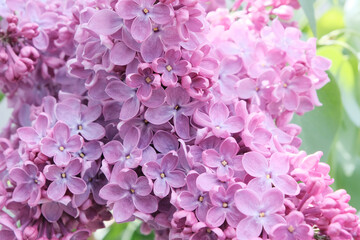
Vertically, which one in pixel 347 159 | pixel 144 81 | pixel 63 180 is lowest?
pixel 347 159

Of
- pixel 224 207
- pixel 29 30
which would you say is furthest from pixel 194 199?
pixel 29 30

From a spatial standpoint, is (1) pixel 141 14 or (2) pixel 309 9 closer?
(1) pixel 141 14

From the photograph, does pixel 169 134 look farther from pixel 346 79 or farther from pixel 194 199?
pixel 346 79

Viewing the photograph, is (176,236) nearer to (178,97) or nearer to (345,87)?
(178,97)

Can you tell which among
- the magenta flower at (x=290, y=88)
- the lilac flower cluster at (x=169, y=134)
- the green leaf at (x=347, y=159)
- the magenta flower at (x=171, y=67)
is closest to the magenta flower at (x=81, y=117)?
the lilac flower cluster at (x=169, y=134)

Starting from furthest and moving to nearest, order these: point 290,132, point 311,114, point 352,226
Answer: point 311,114 < point 290,132 < point 352,226

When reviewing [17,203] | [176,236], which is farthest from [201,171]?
[17,203]

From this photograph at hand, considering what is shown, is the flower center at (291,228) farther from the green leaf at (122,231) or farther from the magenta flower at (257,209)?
the green leaf at (122,231)
